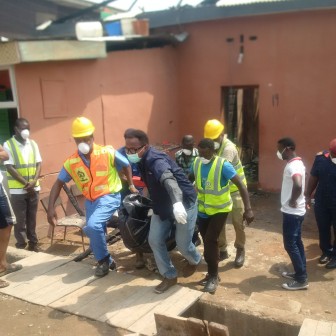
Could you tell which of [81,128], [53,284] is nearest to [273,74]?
[81,128]

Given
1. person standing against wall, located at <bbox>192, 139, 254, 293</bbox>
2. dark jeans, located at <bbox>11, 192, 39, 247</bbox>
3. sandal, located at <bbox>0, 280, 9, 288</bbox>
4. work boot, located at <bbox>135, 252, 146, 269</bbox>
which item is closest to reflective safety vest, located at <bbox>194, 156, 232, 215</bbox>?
person standing against wall, located at <bbox>192, 139, 254, 293</bbox>

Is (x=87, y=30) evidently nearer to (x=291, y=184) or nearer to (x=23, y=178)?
(x=23, y=178)

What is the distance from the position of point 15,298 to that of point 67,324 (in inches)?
32.5

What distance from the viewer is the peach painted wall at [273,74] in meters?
7.97

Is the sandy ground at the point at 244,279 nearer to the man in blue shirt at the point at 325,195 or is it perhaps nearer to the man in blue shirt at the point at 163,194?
the man in blue shirt at the point at 325,195

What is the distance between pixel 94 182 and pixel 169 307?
1590mm

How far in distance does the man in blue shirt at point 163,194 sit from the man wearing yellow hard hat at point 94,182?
0.55m

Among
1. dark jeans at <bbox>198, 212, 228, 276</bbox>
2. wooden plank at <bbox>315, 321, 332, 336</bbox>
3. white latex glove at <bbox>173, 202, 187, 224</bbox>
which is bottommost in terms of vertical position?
wooden plank at <bbox>315, 321, 332, 336</bbox>

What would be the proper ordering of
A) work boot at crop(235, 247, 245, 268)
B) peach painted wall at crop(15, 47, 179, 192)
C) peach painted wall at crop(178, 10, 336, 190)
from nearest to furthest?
work boot at crop(235, 247, 245, 268)
peach painted wall at crop(15, 47, 179, 192)
peach painted wall at crop(178, 10, 336, 190)

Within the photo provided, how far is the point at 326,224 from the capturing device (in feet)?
17.7

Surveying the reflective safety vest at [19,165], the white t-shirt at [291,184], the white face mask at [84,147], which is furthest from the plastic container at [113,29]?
Result: the white t-shirt at [291,184]

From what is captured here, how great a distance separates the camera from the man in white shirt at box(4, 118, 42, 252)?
575cm

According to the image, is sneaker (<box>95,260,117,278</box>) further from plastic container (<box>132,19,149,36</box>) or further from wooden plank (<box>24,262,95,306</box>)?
plastic container (<box>132,19,149,36</box>)

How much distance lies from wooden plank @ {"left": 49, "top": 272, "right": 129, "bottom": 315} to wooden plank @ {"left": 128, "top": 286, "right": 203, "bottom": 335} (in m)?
0.65
